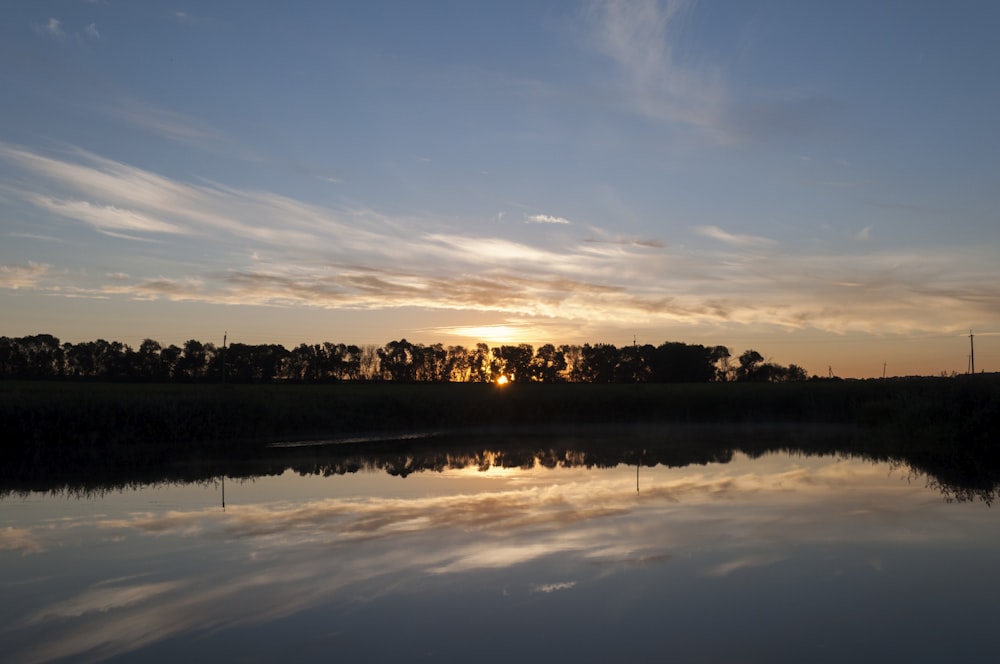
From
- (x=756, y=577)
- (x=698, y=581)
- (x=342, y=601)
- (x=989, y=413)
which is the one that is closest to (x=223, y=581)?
(x=342, y=601)

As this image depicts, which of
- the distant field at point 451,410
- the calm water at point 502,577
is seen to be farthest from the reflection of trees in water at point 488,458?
the calm water at point 502,577

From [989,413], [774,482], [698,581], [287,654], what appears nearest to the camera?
[287,654]

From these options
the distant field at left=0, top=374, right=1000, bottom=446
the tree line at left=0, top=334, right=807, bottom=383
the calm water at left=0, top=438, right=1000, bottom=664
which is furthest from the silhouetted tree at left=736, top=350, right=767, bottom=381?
the calm water at left=0, top=438, right=1000, bottom=664

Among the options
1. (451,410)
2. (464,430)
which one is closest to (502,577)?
(464,430)

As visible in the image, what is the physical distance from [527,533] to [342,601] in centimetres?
352

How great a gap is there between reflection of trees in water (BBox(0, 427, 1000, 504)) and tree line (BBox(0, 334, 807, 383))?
34.5m

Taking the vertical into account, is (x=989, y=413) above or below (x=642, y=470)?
above

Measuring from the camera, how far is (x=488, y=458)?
21.0 meters

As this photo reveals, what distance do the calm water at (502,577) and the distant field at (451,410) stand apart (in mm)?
11203

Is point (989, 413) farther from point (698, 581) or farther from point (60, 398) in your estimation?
point (60, 398)

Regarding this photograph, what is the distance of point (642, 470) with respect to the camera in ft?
58.4

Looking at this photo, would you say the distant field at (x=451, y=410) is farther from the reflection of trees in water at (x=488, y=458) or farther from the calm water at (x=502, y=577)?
the calm water at (x=502, y=577)

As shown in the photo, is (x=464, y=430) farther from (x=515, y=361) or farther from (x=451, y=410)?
(x=515, y=361)

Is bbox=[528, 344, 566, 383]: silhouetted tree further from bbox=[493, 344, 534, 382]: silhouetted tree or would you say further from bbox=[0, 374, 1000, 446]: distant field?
bbox=[0, 374, 1000, 446]: distant field
